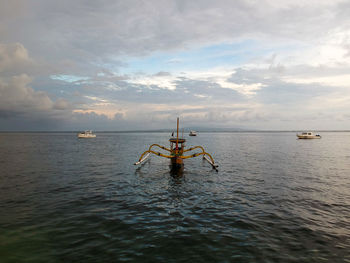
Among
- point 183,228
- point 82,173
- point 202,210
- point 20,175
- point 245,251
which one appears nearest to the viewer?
point 245,251

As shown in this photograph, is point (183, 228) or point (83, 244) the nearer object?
point (83, 244)

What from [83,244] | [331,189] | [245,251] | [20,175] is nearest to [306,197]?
[331,189]

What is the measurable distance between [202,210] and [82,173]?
1803cm

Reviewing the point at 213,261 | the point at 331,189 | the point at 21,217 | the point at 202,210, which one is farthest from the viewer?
the point at 331,189

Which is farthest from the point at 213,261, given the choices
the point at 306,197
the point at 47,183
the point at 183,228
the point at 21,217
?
the point at 47,183

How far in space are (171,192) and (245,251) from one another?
9.31 metres

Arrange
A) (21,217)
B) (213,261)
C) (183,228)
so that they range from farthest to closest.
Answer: (21,217) < (183,228) < (213,261)

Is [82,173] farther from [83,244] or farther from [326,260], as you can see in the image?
[326,260]

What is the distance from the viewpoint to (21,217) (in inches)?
454

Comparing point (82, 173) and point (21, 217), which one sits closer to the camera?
point (21, 217)

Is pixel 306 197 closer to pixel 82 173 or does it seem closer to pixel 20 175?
pixel 82 173

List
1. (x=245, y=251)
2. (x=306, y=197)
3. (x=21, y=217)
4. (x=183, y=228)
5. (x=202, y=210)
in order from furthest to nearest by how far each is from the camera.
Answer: (x=306, y=197), (x=202, y=210), (x=21, y=217), (x=183, y=228), (x=245, y=251)

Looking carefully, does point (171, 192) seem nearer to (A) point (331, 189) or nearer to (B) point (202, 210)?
(B) point (202, 210)

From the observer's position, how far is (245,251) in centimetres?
838
